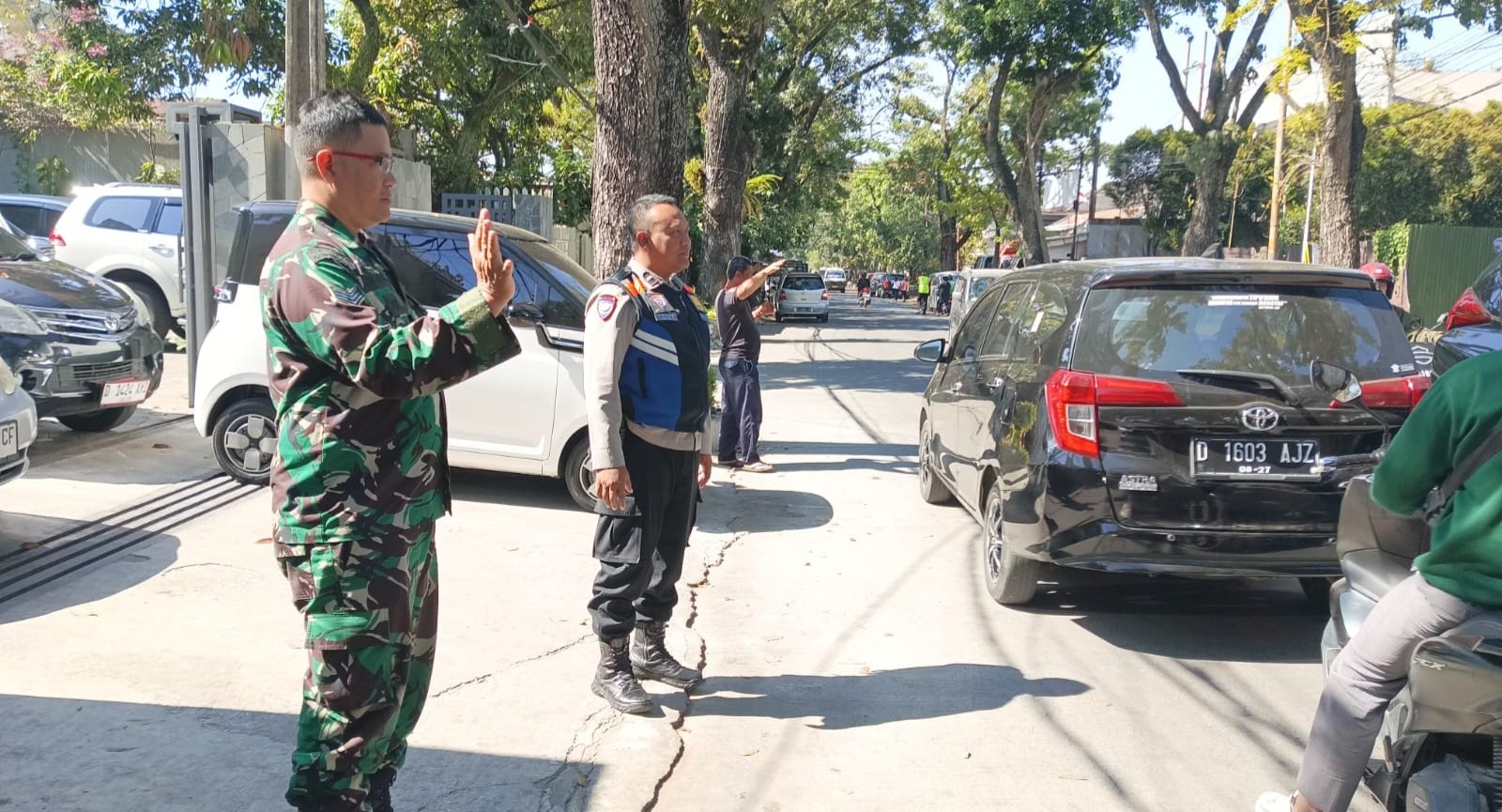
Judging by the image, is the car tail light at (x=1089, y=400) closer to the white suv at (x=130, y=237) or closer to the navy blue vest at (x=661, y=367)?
the navy blue vest at (x=661, y=367)

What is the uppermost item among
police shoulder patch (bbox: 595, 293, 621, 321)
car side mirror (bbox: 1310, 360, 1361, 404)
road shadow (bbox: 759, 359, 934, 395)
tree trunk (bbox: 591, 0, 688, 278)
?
tree trunk (bbox: 591, 0, 688, 278)

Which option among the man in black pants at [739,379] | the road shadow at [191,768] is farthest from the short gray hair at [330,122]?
the man in black pants at [739,379]

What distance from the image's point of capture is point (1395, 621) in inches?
113

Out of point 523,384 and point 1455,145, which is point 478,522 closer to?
point 523,384

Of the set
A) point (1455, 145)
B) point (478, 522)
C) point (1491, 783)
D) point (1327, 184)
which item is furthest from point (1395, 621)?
point (1455, 145)

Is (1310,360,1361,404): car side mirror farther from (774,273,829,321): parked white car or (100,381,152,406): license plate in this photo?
(774,273,829,321): parked white car

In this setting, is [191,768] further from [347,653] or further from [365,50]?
[365,50]

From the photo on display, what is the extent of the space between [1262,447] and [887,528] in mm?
2915

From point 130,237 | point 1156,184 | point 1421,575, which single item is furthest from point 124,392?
point 1156,184

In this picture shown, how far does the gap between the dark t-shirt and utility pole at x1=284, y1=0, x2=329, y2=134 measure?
13.6 ft

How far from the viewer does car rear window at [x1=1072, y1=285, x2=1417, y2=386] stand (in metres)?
4.89

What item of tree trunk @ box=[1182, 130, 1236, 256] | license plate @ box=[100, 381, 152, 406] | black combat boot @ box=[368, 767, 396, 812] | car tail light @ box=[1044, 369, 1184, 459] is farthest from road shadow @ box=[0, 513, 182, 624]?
tree trunk @ box=[1182, 130, 1236, 256]

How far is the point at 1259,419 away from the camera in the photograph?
4.73 metres

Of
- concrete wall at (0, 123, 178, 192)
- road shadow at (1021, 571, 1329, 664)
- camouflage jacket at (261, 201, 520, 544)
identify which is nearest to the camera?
camouflage jacket at (261, 201, 520, 544)
